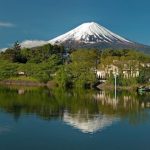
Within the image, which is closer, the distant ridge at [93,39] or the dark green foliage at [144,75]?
the dark green foliage at [144,75]

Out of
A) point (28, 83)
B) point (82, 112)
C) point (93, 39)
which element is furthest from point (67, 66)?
point (93, 39)

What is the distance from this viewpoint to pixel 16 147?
7.90 meters

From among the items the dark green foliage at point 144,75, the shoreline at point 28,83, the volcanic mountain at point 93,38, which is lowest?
the shoreline at point 28,83

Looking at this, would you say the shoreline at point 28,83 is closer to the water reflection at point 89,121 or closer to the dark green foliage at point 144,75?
the dark green foliage at point 144,75

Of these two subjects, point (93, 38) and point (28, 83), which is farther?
point (93, 38)

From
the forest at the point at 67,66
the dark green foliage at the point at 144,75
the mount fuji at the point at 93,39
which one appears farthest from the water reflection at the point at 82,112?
the mount fuji at the point at 93,39

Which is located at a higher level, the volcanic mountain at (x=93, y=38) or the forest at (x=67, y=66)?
the volcanic mountain at (x=93, y=38)

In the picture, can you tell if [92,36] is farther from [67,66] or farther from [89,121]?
[89,121]

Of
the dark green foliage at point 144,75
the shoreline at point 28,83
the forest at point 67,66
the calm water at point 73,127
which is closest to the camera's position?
the calm water at point 73,127

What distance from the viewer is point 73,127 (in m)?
10.2

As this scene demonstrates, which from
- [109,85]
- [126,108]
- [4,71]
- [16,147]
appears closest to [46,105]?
[126,108]

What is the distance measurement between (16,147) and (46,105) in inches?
302

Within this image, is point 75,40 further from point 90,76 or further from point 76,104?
point 76,104

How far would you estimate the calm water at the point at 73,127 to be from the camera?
326 inches
